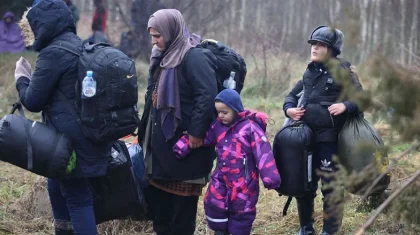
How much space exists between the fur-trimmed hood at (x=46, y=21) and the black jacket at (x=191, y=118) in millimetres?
766

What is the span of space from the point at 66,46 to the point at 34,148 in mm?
667

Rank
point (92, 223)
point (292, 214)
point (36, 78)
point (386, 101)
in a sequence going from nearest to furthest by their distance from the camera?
point (386, 101), point (36, 78), point (92, 223), point (292, 214)

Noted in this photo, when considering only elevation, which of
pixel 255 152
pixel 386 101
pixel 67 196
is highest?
pixel 386 101

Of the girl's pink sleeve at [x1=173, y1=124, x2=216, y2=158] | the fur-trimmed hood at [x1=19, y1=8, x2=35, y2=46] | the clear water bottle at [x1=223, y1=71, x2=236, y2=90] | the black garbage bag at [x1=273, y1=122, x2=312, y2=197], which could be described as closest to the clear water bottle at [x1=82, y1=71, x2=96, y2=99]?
the fur-trimmed hood at [x1=19, y1=8, x2=35, y2=46]

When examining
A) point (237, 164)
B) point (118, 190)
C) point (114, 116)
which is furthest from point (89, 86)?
point (237, 164)

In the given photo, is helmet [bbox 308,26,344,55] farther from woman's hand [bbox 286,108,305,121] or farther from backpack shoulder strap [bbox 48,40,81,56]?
backpack shoulder strap [bbox 48,40,81,56]

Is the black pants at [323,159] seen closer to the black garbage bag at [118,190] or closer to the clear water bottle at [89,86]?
the black garbage bag at [118,190]

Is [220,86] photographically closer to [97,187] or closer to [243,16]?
[97,187]

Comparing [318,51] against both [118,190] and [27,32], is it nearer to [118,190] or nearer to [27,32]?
[118,190]

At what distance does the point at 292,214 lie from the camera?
585 centimetres

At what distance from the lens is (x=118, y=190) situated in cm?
452

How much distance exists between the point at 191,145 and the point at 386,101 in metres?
1.88

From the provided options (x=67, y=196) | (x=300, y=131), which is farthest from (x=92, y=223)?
(x=300, y=131)

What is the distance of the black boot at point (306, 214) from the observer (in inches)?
197
